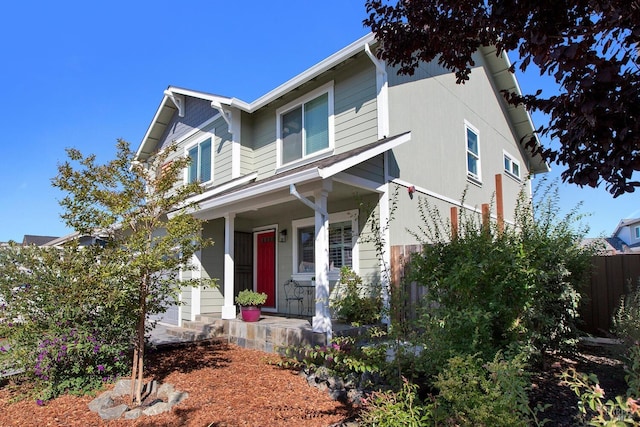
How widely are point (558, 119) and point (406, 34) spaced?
179 cm

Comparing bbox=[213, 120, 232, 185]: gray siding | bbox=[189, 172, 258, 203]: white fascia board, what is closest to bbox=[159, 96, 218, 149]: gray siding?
bbox=[213, 120, 232, 185]: gray siding

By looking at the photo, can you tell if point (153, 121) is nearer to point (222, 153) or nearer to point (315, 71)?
point (222, 153)

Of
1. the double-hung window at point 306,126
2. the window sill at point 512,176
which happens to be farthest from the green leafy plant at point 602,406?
the window sill at point 512,176

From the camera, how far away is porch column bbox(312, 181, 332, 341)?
6.47m

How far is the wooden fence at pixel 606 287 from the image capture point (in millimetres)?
7730

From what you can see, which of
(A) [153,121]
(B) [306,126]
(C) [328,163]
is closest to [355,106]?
(B) [306,126]

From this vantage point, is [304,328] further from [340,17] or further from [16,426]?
[340,17]

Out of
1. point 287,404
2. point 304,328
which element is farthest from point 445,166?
point 287,404

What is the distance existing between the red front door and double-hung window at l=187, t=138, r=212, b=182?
8.34ft

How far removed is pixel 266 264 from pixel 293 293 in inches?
51.0

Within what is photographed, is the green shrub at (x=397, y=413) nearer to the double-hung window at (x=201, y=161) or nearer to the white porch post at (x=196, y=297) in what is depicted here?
the white porch post at (x=196, y=297)

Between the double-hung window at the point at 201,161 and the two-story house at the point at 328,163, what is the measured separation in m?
0.04

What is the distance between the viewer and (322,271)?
6598mm

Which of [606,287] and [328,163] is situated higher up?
[328,163]
